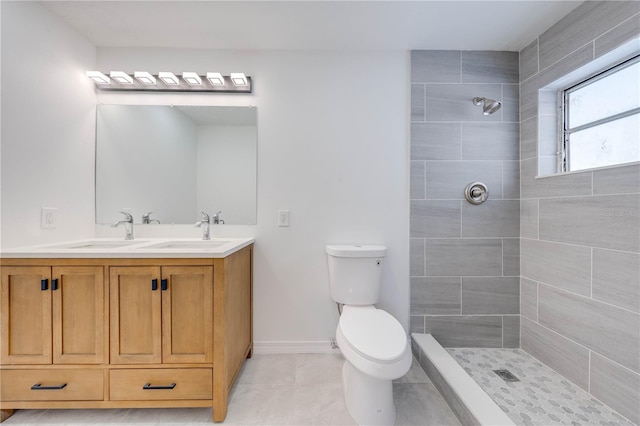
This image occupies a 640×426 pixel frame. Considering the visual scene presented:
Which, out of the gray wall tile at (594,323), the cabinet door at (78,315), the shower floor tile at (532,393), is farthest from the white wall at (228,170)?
the gray wall tile at (594,323)

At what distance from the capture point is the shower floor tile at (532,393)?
4.12 ft

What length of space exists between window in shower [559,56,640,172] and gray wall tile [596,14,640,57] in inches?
5.5

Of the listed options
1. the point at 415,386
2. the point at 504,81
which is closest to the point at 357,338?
the point at 415,386

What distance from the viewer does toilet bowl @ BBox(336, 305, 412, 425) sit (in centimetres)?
114

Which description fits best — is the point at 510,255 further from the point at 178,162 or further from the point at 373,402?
the point at 178,162

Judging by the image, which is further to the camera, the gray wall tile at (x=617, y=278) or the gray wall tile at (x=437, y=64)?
the gray wall tile at (x=437, y=64)

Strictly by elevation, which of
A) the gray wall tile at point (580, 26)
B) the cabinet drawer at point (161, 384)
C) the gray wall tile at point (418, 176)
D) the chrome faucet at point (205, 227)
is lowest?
the cabinet drawer at point (161, 384)

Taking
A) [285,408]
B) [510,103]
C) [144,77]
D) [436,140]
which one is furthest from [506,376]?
[144,77]

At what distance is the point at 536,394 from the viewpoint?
1418mm

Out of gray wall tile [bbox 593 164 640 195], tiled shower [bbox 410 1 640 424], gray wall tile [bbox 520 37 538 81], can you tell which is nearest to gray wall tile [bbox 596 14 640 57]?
tiled shower [bbox 410 1 640 424]

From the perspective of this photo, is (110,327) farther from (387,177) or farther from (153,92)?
(387,177)

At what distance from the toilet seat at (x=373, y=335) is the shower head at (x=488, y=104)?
1.51 metres

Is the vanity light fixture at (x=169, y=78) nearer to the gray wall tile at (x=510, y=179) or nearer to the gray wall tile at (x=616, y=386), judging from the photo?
the gray wall tile at (x=510, y=179)

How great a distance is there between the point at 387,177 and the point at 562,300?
1.27 metres
